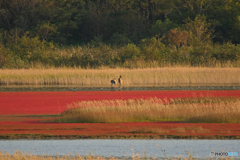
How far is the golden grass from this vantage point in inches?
1238

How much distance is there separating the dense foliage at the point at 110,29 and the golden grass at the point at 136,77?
266 inches

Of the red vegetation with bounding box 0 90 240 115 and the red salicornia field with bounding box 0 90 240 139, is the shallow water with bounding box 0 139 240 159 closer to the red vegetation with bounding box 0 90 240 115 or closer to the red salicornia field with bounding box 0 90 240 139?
the red salicornia field with bounding box 0 90 240 139

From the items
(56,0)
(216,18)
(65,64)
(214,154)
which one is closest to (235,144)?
(214,154)

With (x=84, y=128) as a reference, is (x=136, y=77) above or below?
below

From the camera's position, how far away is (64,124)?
15469 mm

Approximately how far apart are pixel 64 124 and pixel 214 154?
21.2 feet

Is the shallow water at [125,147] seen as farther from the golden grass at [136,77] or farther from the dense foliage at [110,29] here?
the dense foliage at [110,29]

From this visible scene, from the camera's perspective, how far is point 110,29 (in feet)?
185

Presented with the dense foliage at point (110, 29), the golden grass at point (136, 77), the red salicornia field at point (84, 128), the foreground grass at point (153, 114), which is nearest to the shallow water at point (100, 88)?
the golden grass at point (136, 77)

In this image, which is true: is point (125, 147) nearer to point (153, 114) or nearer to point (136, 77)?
point (153, 114)

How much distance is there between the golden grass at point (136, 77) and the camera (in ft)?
103

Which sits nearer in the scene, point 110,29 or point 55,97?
point 55,97

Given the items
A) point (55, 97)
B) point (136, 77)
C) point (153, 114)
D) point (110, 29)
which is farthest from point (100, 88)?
point (110, 29)

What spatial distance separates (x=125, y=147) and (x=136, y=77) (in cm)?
2032
